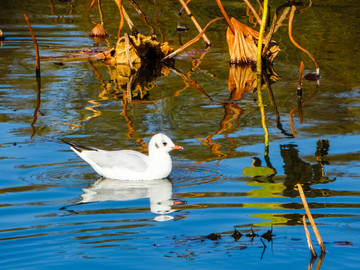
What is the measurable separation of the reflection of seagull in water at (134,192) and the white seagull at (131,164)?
8 centimetres

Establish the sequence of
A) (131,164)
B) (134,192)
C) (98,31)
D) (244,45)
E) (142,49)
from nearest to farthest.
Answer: (134,192), (131,164), (244,45), (142,49), (98,31)

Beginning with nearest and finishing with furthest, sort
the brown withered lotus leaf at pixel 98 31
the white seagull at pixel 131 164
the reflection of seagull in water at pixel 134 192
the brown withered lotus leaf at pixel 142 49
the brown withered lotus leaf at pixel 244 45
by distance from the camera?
the reflection of seagull in water at pixel 134 192 < the white seagull at pixel 131 164 < the brown withered lotus leaf at pixel 244 45 < the brown withered lotus leaf at pixel 142 49 < the brown withered lotus leaf at pixel 98 31

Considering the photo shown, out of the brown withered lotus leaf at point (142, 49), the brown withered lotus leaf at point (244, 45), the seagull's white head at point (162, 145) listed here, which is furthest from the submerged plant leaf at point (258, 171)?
the brown withered lotus leaf at point (142, 49)

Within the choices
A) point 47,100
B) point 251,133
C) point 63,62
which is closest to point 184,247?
point 251,133

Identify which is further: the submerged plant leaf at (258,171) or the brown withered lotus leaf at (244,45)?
the brown withered lotus leaf at (244,45)

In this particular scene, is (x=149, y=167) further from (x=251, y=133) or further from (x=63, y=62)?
(x=63, y=62)

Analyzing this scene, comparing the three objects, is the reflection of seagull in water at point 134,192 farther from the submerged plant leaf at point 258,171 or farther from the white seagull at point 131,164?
the submerged plant leaf at point 258,171

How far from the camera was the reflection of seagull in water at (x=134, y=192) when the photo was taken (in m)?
7.98

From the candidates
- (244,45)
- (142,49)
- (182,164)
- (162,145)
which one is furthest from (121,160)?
(142,49)

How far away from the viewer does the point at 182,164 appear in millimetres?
9570

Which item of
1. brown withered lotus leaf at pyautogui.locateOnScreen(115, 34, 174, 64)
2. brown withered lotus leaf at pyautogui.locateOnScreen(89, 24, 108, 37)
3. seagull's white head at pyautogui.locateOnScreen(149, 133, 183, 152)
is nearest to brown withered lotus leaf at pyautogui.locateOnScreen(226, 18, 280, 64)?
brown withered lotus leaf at pyautogui.locateOnScreen(115, 34, 174, 64)

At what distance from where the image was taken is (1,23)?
68.5 feet

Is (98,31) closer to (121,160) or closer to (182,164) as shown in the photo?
(182,164)

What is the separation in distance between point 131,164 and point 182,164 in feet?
2.92
